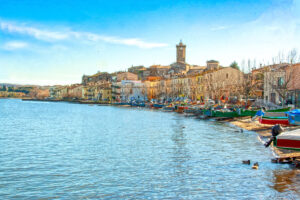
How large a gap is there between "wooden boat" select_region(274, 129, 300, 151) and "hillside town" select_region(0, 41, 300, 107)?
28.7 meters

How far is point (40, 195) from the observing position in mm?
15336

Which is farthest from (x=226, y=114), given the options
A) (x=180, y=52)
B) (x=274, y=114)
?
(x=180, y=52)

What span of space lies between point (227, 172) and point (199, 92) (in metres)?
87.0

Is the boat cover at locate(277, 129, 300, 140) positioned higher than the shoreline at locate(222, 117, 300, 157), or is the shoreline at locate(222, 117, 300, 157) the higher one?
the boat cover at locate(277, 129, 300, 140)

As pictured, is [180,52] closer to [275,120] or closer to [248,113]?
[248,113]

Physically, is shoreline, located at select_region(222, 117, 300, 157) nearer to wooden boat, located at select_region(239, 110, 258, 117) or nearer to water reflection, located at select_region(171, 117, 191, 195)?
wooden boat, located at select_region(239, 110, 258, 117)

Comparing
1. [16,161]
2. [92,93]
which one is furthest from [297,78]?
[92,93]

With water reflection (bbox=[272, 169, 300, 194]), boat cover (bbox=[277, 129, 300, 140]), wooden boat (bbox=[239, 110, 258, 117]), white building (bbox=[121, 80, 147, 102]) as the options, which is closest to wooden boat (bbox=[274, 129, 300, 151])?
boat cover (bbox=[277, 129, 300, 140])

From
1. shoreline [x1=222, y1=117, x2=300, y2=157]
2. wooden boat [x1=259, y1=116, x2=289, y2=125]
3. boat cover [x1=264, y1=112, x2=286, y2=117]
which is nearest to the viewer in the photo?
shoreline [x1=222, y1=117, x2=300, y2=157]

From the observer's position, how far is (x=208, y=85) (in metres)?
94.1

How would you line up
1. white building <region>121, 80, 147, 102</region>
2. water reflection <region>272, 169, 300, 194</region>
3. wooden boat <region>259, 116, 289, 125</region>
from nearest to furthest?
water reflection <region>272, 169, 300, 194</region>, wooden boat <region>259, 116, 289, 125</region>, white building <region>121, 80, 147, 102</region>

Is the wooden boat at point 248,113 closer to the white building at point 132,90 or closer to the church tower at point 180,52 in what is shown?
the white building at point 132,90

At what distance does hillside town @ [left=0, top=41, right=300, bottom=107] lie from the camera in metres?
53.0

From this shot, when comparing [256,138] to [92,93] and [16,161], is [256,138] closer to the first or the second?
[16,161]
